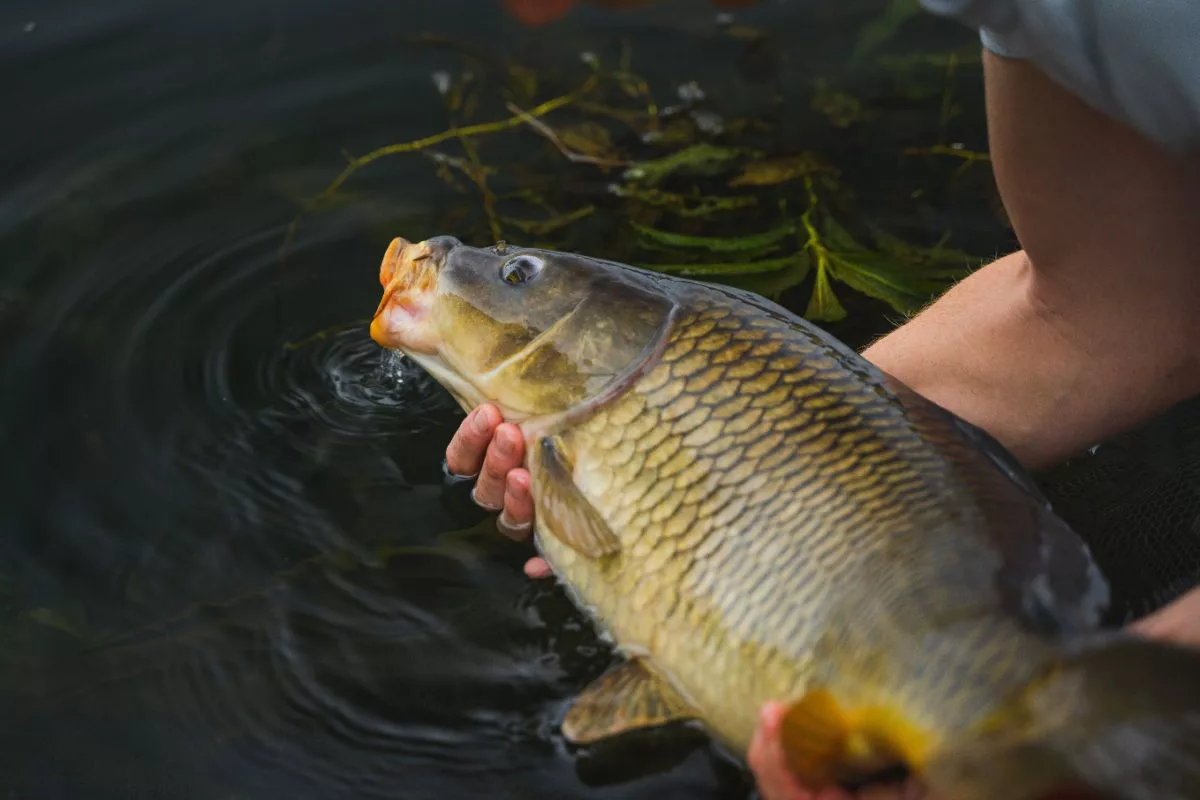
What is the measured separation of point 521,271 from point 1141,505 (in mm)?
1322

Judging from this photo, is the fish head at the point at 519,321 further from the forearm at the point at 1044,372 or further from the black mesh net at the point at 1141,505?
the black mesh net at the point at 1141,505

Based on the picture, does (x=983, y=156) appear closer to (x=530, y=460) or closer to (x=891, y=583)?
(x=530, y=460)

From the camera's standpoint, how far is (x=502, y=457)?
7.19 ft

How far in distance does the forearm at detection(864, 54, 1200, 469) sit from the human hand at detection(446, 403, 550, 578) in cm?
81

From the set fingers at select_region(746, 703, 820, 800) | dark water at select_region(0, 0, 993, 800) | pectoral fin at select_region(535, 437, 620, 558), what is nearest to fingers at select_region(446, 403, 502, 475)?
pectoral fin at select_region(535, 437, 620, 558)

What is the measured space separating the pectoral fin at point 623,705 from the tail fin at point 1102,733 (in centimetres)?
61

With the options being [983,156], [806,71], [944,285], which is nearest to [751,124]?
[806,71]

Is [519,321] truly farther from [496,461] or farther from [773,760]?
[773,760]

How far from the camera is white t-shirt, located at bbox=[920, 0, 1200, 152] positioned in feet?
5.79

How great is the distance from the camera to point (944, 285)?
330 centimetres

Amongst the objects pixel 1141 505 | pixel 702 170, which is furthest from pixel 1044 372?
pixel 702 170

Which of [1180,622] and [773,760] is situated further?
[1180,622]

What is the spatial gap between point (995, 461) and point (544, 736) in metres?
0.88

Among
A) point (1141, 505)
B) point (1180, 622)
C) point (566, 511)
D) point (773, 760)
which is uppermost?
point (566, 511)
